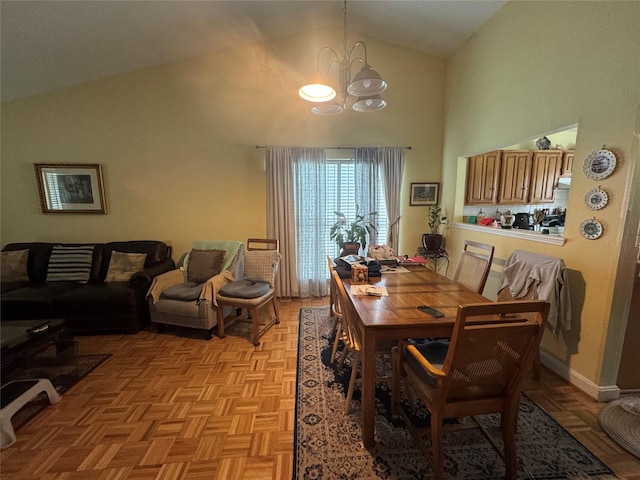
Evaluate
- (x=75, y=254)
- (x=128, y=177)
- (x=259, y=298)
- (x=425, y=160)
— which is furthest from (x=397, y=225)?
(x=75, y=254)

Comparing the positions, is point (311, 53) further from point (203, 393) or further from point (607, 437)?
point (607, 437)

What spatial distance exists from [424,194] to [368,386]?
3235 mm

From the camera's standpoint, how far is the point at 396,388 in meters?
1.69

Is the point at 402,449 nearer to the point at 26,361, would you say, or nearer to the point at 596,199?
the point at 596,199

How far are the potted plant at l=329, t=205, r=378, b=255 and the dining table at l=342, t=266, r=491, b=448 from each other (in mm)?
1418

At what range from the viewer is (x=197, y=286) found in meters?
2.95

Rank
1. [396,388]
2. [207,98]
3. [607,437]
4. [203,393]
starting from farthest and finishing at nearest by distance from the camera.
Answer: [207,98]
[203,393]
[396,388]
[607,437]

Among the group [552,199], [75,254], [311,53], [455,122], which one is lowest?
[75,254]

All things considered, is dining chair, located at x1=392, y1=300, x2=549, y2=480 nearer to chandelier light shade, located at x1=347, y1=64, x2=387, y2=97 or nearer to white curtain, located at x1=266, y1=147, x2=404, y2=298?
chandelier light shade, located at x1=347, y1=64, x2=387, y2=97

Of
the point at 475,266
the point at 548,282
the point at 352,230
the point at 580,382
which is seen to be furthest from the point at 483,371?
the point at 352,230

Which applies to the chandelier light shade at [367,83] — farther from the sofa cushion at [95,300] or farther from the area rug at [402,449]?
the sofa cushion at [95,300]

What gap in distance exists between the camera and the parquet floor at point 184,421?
1411 mm

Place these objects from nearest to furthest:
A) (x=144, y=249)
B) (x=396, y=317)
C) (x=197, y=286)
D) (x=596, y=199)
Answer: (x=396, y=317)
(x=596, y=199)
(x=197, y=286)
(x=144, y=249)

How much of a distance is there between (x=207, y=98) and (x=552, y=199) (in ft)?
17.5
